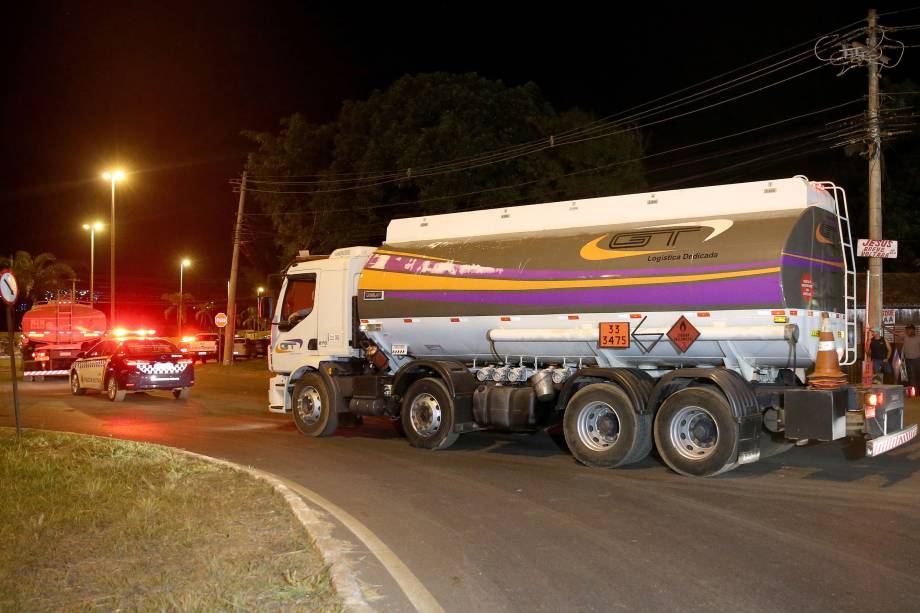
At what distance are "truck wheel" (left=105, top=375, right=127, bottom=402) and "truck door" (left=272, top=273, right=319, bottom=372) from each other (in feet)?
24.1

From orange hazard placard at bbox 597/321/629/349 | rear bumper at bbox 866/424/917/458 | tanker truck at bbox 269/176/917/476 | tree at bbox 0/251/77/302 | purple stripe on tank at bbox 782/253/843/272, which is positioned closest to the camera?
rear bumper at bbox 866/424/917/458

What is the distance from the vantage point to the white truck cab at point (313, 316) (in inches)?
568

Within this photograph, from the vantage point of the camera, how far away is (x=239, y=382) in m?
28.5

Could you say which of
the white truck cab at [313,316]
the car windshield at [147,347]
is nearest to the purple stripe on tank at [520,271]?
the white truck cab at [313,316]

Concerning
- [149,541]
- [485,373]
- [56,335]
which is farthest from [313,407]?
[56,335]

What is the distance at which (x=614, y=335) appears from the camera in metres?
11.0

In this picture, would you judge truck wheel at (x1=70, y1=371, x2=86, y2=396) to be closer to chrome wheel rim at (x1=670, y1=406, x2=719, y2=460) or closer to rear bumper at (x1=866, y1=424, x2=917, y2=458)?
chrome wheel rim at (x1=670, y1=406, x2=719, y2=460)

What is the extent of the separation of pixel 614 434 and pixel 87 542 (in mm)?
6540

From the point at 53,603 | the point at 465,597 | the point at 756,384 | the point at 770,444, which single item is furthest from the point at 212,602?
the point at 770,444

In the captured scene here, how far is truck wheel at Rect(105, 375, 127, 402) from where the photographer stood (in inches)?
820

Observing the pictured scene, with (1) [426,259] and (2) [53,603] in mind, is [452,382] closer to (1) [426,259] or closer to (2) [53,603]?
(1) [426,259]

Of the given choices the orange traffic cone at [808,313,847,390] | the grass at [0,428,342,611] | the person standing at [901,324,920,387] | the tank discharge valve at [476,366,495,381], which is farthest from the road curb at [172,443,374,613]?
the person standing at [901,324,920,387]

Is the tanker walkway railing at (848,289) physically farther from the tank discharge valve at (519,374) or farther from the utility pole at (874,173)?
the utility pole at (874,173)

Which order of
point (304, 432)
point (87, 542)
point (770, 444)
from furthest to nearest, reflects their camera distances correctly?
point (304, 432), point (770, 444), point (87, 542)
